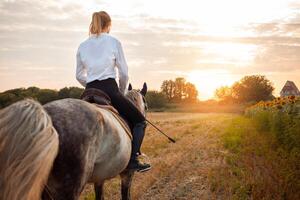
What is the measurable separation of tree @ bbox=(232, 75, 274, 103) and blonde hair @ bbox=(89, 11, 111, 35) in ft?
278

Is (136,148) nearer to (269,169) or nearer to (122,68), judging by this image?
(122,68)

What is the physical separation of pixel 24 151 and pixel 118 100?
2.75 m

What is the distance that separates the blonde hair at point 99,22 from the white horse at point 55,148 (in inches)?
55.7

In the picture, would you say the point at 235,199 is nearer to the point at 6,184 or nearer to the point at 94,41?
the point at 94,41

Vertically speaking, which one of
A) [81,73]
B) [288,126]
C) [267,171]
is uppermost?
[81,73]

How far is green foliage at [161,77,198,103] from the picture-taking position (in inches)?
3344

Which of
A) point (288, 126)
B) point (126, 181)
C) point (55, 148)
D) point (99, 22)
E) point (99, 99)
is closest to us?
point (55, 148)

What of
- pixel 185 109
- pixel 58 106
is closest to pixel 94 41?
pixel 58 106

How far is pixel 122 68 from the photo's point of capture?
22.4 feet

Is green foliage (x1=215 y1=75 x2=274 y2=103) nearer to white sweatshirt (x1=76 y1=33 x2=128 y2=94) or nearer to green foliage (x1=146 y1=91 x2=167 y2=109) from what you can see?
green foliage (x1=146 y1=91 x2=167 y2=109)

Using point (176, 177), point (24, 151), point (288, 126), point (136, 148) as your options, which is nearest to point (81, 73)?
point (136, 148)

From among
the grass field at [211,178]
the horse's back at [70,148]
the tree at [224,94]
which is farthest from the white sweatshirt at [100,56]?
the tree at [224,94]

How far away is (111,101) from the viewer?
263 inches

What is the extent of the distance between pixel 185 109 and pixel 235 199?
70.2 m
